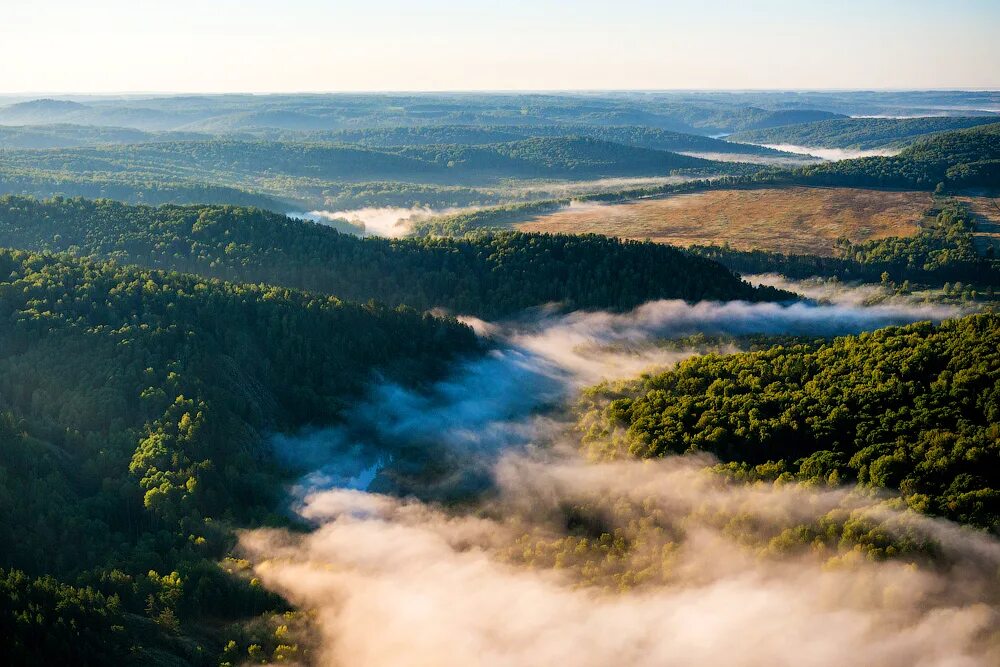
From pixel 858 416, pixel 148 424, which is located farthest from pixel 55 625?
pixel 858 416

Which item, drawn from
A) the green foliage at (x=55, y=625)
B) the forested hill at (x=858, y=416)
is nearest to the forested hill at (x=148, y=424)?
the green foliage at (x=55, y=625)

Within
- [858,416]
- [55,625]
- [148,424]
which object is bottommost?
[55,625]

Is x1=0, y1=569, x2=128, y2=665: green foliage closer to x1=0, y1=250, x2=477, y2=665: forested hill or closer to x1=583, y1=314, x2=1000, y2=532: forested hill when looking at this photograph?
x1=0, y1=250, x2=477, y2=665: forested hill

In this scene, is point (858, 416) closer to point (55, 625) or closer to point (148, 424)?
point (55, 625)

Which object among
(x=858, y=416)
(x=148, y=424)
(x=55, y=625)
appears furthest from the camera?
(x=148, y=424)

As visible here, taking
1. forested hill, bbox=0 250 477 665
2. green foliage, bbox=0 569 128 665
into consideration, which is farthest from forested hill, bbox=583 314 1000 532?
green foliage, bbox=0 569 128 665

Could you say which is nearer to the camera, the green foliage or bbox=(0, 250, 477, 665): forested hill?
the green foliage
